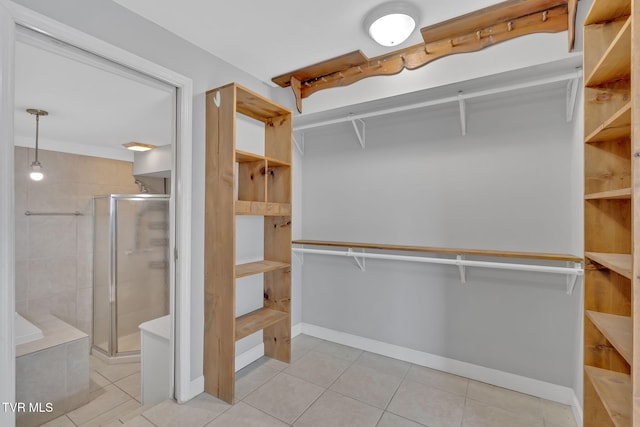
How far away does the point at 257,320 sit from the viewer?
222cm

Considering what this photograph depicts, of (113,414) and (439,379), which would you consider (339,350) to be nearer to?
(439,379)

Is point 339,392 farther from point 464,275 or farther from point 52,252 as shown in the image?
point 52,252

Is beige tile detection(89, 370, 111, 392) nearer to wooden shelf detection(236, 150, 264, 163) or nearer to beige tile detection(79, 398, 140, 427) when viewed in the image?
beige tile detection(79, 398, 140, 427)

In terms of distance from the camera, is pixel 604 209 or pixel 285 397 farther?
pixel 285 397

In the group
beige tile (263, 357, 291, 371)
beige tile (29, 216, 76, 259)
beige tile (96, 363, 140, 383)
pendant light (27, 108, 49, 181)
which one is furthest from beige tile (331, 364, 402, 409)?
pendant light (27, 108, 49, 181)

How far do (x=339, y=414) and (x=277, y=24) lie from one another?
2.40m

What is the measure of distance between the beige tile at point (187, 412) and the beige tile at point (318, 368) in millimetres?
580

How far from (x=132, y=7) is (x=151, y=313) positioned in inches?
74.1

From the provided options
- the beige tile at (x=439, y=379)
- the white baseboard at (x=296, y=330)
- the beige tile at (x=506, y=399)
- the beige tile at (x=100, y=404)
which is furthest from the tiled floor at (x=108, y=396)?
the beige tile at (x=506, y=399)

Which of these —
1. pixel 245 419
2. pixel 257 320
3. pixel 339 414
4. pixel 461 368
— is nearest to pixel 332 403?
pixel 339 414

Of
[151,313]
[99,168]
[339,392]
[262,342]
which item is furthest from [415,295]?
[99,168]

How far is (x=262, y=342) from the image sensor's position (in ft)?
8.27

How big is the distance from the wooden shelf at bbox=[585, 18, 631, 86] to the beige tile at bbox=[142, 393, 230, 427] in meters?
2.53

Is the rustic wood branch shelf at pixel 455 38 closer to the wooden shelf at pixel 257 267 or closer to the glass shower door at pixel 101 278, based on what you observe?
the wooden shelf at pixel 257 267
